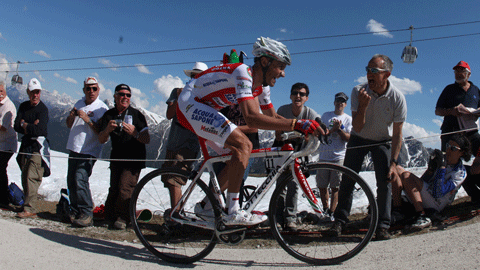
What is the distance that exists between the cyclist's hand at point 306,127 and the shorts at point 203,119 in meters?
0.63

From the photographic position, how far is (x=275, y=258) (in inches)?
138

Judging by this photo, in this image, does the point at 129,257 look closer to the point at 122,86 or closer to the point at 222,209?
the point at 222,209

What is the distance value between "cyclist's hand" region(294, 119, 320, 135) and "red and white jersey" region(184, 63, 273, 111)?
20.3 inches

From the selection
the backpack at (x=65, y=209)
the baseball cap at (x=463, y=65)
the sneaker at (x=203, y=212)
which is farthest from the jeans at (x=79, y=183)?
the baseball cap at (x=463, y=65)

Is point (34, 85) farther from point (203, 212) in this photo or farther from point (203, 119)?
point (203, 212)

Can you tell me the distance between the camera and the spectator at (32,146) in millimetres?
5672

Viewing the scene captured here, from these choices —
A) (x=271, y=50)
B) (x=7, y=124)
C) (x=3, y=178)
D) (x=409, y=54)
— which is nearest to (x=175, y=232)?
(x=271, y=50)

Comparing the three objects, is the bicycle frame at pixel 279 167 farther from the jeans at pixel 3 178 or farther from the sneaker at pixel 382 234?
the jeans at pixel 3 178

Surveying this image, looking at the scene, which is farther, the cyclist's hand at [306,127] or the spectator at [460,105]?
the spectator at [460,105]

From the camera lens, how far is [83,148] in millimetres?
5191

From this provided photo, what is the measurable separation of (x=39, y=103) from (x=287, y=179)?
5184mm

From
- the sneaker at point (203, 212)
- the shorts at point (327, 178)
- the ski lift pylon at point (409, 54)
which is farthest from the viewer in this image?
the ski lift pylon at point (409, 54)

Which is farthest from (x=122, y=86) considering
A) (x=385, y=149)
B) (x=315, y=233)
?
(x=385, y=149)

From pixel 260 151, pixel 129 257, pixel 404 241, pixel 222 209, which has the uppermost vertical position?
pixel 260 151
